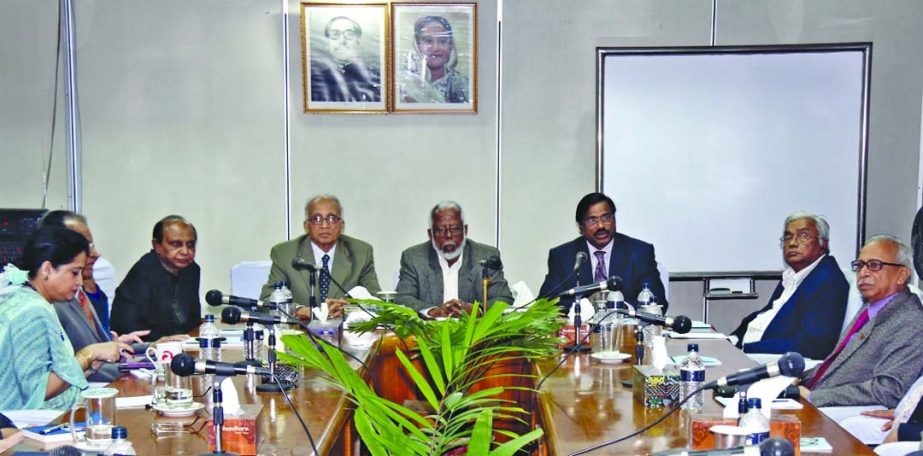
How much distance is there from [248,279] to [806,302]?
9.43ft

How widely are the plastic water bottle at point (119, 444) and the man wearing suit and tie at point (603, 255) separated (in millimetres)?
3201

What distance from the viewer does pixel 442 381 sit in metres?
2.40

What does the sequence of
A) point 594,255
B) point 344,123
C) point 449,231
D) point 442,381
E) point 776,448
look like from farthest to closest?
point 344,123 < point 594,255 < point 449,231 < point 442,381 < point 776,448

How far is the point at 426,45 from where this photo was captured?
5.78 meters

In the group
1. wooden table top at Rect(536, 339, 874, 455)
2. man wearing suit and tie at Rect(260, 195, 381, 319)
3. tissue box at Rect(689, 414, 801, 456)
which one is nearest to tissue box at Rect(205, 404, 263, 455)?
wooden table top at Rect(536, 339, 874, 455)

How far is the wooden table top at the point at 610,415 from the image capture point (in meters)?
2.35

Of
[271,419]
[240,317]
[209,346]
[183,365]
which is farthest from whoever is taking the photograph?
[209,346]

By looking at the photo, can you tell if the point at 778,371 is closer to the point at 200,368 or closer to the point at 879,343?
the point at 200,368

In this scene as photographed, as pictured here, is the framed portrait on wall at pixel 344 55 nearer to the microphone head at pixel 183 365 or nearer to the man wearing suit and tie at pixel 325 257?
the man wearing suit and tie at pixel 325 257

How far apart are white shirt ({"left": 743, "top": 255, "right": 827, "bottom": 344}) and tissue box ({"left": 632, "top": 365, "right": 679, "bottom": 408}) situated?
6.75 ft

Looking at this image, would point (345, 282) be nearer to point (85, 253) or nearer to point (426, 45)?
point (426, 45)

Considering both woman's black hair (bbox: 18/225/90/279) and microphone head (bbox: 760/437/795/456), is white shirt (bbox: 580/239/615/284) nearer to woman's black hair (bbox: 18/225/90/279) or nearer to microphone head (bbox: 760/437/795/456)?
woman's black hair (bbox: 18/225/90/279)

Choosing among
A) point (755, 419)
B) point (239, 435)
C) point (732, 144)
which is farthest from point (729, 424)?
point (732, 144)

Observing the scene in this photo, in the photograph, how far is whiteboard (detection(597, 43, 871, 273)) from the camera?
5.76 m
